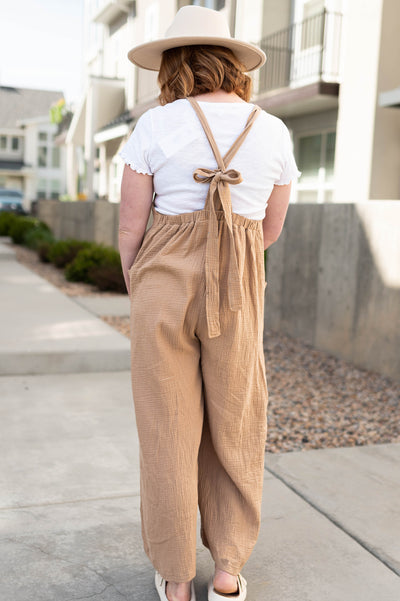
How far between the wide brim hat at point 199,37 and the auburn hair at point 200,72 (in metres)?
0.03

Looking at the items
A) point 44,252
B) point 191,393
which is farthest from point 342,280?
point 44,252

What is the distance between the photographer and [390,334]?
559 centimetres

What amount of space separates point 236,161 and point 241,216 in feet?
0.58

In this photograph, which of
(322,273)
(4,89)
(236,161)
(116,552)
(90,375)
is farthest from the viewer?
(4,89)

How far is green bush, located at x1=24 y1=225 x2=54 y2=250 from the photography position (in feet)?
50.9

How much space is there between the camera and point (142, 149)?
83.2 inches

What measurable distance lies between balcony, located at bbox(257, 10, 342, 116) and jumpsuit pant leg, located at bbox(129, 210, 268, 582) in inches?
394

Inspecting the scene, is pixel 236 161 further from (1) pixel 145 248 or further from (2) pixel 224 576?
(2) pixel 224 576

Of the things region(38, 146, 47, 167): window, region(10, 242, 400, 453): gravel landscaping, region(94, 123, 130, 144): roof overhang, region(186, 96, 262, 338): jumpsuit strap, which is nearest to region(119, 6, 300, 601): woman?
region(186, 96, 262, 338): jumpsuit strap

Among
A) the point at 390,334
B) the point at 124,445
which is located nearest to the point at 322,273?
the point at 390,334

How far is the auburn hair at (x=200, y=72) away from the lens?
7.09 ft

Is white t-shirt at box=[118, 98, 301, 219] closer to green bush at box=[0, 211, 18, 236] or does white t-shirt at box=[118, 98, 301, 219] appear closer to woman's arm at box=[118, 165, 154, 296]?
woman's arm at box=[118, 165, 154, 296]

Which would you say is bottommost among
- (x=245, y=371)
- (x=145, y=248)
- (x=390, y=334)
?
(x=390, y=334)

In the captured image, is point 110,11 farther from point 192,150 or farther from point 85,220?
point 192,150
